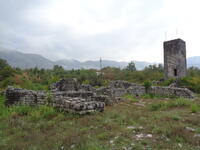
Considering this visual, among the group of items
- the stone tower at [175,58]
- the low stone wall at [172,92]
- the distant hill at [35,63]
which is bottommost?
the low stone wall at [172,92]

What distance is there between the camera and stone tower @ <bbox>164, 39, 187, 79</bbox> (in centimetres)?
1845

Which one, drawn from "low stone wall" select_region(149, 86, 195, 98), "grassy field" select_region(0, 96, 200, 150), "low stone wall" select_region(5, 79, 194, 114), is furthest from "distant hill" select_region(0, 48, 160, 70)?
"grassy field" select_region(0, 96, 200, 150)

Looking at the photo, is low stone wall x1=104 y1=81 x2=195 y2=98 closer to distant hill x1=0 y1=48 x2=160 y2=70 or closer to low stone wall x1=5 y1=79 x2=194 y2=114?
low stone wall x1=5 y1=79 x2=194 y2=114

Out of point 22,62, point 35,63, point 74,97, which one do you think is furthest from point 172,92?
point 35,63

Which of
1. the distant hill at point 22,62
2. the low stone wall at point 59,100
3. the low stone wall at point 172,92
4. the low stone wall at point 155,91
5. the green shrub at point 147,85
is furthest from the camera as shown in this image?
the distant hill at point 22,62

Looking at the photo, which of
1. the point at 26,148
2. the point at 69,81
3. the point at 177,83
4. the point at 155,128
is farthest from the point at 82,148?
the point at 177,83

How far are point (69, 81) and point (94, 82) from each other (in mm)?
8602

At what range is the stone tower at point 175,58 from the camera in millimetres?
18453

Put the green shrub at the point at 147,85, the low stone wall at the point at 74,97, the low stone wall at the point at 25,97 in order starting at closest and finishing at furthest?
1. the low stone wall at the point at 74,97
2. the low stone wall at the point at 25,97
3. the green shrub at the point at 147,85

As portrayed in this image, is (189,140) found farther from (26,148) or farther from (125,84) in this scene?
(125,84)

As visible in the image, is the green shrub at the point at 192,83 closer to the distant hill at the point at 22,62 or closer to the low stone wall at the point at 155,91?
the low stone wall at the point at 155,91

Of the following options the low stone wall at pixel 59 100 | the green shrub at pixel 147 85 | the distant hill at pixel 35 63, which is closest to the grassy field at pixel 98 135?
the low stone wall at pixel 59 100

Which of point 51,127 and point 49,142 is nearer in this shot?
point 49,142

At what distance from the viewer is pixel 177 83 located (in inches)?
600
